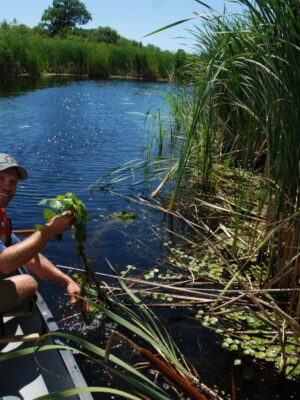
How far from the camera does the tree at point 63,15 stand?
59.8 m

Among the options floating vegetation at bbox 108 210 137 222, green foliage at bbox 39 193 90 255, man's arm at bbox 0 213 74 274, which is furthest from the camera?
floating vegetation at bbox 108 210 137 222

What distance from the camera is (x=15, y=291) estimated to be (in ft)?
9.80

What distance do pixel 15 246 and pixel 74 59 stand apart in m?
28.3

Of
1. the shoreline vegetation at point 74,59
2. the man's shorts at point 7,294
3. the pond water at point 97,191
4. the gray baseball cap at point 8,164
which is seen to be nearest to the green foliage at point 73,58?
the shoreline vegetation at point 74,59

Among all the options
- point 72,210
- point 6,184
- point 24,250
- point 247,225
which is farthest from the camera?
point 247,225

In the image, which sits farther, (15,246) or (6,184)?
(6,184)

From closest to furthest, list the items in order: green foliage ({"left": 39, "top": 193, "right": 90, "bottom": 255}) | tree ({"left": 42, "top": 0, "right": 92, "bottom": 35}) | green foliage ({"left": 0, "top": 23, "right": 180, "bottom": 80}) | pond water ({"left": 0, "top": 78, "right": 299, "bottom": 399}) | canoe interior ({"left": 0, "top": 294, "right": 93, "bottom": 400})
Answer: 1. canoe interior ({"left": 0, "top": 294, "right": 93, "bottom": 400})
2. green foliage ({"left": 39, "top": 193, "right": 90, "bottom": 255})
3. pond water ({"left": 0, "top": 78, "right": 299, "bottom": 399})
4. green foliage ({"left": 0, "top": 23, "right": 180, "bottom": 80})
5. tree ({"left": 42, "top": 0, "right": 92, "bottom": 35})

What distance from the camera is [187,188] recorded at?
6.75 meters

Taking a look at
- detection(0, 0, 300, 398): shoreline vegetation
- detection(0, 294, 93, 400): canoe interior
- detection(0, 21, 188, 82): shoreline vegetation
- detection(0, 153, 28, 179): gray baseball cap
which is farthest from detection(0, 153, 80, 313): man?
detection(0, 21, 188, 82): shoreline vegetation

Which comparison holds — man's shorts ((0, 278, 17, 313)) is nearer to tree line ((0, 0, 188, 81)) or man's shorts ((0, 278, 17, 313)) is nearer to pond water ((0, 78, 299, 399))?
pond water ((0, 78, 299, 399))

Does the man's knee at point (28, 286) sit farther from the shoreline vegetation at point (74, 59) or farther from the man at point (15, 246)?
the shoreline vegetation at point (74, 59)

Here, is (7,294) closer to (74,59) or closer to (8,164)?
(8,164)

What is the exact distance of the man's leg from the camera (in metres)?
2.94

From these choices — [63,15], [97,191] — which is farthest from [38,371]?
[63,15]
